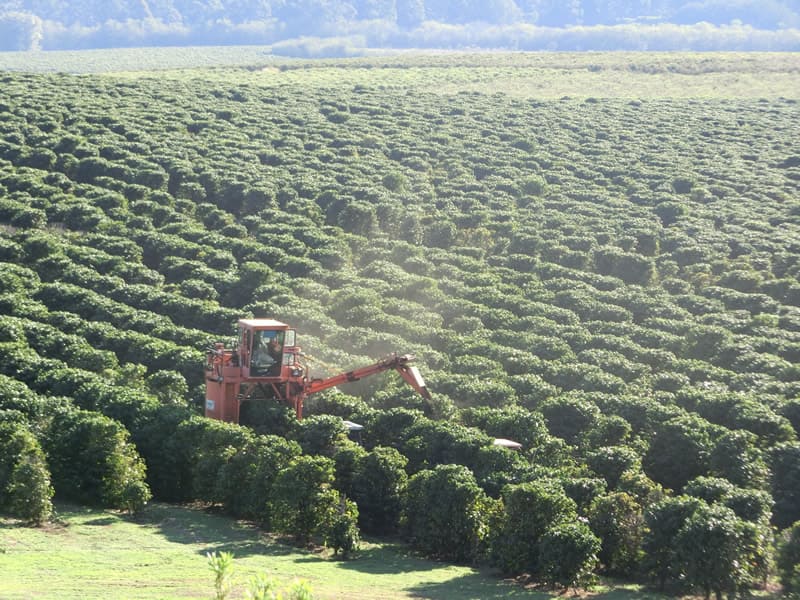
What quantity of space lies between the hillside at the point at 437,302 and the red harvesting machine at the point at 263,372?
0.96 metres

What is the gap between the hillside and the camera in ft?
105

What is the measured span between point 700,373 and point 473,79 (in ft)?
329

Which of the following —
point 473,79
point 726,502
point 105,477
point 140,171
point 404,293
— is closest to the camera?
point 726,502

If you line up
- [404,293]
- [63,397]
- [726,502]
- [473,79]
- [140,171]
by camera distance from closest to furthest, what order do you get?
[726,502], [63,397], [404,293], [140,171], [473,79]

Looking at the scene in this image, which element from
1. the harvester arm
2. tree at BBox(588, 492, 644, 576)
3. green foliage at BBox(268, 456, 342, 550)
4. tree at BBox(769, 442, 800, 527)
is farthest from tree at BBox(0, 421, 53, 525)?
tree at BBox(769, 442, 800, 527)

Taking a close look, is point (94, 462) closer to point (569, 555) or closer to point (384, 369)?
point (384, 369)

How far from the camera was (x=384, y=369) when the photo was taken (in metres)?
38.7

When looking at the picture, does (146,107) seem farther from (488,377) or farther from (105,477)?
(105,477)

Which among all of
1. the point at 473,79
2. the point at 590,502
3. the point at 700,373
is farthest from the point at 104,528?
the point at 473,79

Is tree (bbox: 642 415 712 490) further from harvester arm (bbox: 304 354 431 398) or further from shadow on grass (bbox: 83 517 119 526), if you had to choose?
shadow on grass (bbox: 83 517 119 526)

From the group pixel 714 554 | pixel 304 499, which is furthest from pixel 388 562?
pixel 714 554

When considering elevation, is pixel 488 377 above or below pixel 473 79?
below

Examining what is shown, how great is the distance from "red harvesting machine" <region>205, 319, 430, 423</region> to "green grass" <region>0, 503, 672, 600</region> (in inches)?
214

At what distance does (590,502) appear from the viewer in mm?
31219
